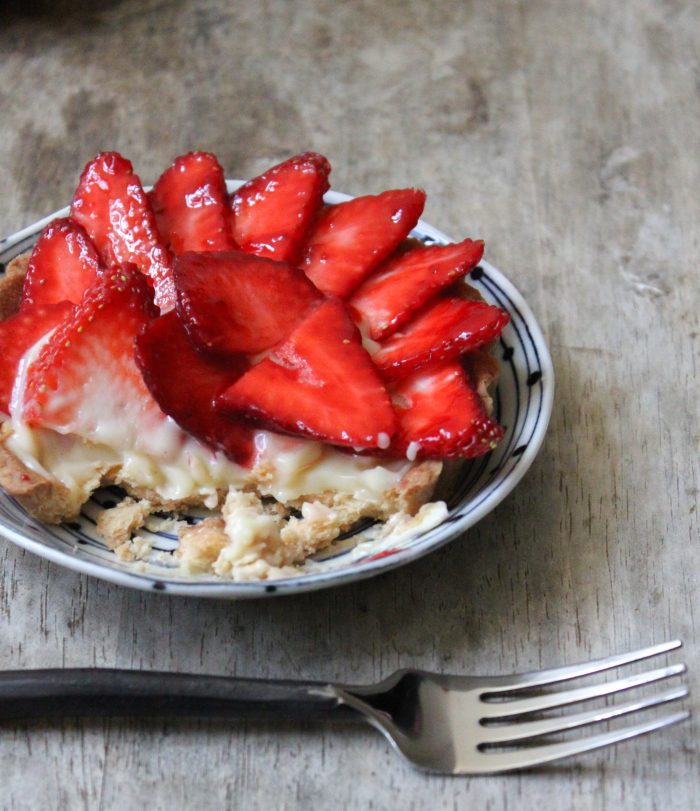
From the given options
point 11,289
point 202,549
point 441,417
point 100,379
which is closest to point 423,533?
point 441,417

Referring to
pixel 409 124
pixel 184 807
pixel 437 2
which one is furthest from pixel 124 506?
pixel 437 2

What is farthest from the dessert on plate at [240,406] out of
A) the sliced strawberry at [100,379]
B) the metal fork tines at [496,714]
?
the metal fork tines at [496,714]

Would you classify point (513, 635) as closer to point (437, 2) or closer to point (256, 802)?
point (256, 802)

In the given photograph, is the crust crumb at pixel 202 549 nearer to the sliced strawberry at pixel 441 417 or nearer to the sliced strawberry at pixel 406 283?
the sliced strawberry at pixel 441 417

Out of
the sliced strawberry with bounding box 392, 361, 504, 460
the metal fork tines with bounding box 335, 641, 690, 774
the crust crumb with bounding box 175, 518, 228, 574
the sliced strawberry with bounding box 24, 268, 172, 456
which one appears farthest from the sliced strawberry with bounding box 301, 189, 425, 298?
the metal fork tines with bounding box 335, 641, 690, 774

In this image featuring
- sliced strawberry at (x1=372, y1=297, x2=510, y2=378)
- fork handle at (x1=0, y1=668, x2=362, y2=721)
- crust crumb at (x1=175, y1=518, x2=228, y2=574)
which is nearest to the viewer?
fork handle at (x1=0, y1=668, x2=362, y2=721)

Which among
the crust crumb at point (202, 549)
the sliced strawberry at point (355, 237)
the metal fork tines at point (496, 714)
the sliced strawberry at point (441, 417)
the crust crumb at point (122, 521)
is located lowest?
the metal fork tines at point (496, 714)

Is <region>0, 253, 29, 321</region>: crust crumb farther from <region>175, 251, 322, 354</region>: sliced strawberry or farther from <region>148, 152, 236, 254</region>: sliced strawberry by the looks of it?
<region>175, 251, 322, 354</region>: sliced strawberry
